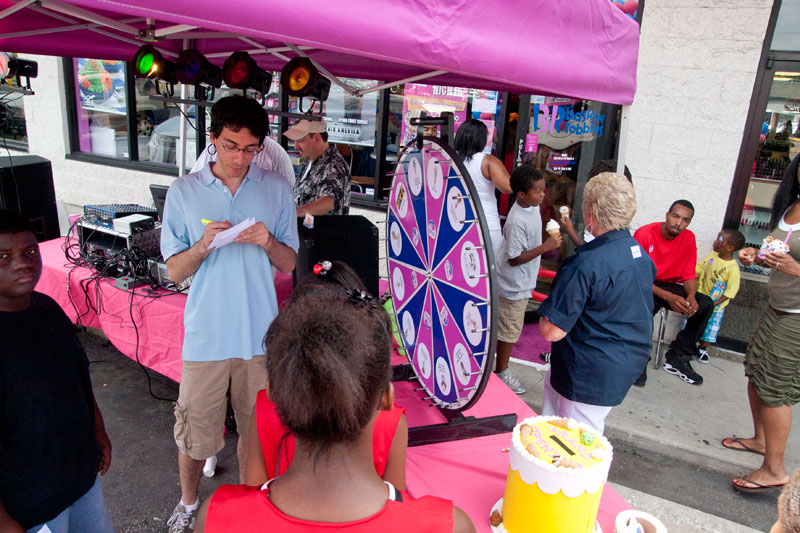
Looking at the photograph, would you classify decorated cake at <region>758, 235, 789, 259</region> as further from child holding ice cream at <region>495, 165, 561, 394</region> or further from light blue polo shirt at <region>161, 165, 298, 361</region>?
light blue polo shirt at <region>161, 165, 298, 361</region>

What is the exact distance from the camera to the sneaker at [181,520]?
257 cm

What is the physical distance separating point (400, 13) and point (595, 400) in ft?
5.91

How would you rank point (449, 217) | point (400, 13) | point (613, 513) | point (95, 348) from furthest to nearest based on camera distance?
point (95, 348) < point (449, 217) < point (613, 513) < point (400, 13)

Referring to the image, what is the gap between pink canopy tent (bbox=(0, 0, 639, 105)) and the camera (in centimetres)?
124

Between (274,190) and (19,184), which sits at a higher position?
(274,190)

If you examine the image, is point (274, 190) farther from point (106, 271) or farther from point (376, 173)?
point (376, 173)

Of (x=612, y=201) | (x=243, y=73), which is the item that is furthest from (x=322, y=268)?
(x=243, y=73)

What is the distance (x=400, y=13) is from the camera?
1400mm

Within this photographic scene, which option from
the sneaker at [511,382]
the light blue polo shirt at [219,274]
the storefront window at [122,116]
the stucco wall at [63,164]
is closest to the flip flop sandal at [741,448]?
the sneaker at [511,382]

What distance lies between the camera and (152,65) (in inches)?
117

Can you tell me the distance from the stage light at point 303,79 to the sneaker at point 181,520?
223 centimetres

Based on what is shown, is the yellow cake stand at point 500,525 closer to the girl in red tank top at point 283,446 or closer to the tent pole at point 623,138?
the girl in red tank top at point 283,446

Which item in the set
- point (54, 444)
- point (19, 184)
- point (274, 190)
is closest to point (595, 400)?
point (274, 190)

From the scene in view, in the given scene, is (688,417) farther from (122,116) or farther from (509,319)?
(122,116)
